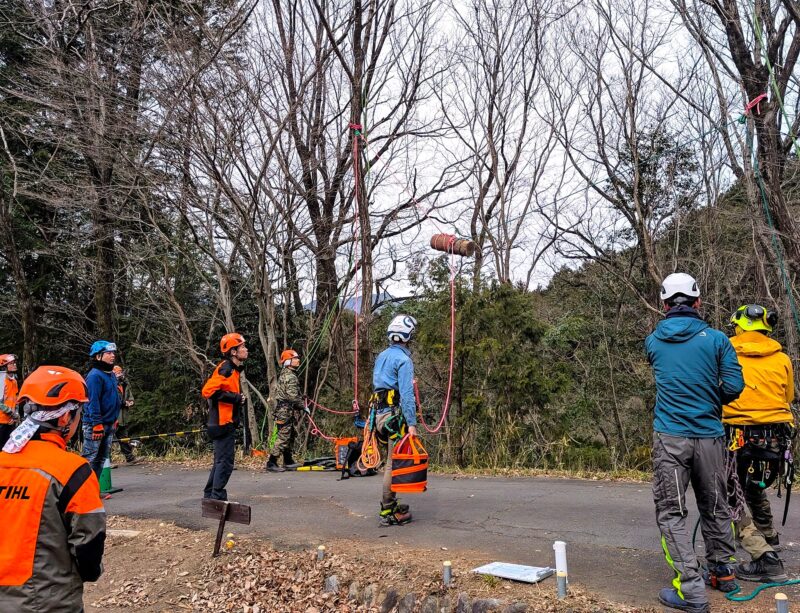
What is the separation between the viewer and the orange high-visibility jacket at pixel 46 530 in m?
2.99

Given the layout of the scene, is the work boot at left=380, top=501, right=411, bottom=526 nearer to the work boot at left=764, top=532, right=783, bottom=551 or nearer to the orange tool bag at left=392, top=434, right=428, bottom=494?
the orange tool bag at left=392, top=434, right=428, bottom=494

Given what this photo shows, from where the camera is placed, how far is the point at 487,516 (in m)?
7.17

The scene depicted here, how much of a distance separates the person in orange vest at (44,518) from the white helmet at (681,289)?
3920 mm

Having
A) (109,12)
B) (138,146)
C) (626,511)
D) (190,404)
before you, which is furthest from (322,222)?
(626,511)

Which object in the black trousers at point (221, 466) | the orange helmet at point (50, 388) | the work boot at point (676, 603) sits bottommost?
the work boot at point (676, 603)

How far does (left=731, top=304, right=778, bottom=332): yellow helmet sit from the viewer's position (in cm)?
493

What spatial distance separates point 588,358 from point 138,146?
12755mm

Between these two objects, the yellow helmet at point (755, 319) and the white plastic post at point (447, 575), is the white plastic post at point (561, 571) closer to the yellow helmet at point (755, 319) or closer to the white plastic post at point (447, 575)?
the white plastic post at point (447, 575)

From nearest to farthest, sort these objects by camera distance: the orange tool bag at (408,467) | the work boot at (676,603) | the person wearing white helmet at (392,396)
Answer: the work boot at (676,603) → the orange tool bag at (408,467) → the person wearing white helmet at (392,396)

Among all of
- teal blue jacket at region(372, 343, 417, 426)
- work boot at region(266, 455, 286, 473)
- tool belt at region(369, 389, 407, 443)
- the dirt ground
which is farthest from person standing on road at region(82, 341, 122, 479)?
teal blue jacket at region(372, 343, 417, 426)

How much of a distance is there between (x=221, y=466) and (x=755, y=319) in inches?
213

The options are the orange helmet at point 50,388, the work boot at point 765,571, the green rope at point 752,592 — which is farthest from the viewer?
the work boot at point 765,571

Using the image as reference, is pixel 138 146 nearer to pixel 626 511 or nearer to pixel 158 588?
pixel 158 588

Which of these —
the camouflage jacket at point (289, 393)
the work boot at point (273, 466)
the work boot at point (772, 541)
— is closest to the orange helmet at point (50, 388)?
the work boot at point (772, 541)
